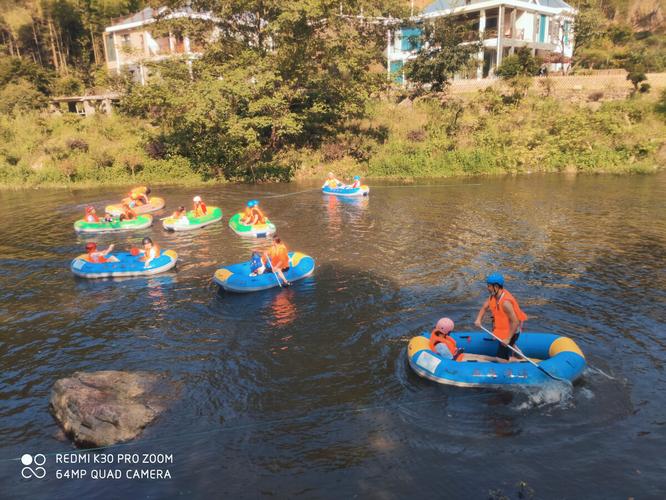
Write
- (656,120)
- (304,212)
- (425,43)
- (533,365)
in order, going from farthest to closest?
1. (425,43)
2. (656,120)
3. (304,212)
4. (533,365)

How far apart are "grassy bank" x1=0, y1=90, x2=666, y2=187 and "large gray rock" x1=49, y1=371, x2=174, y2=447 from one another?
21214 mm

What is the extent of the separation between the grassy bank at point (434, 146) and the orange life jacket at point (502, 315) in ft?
67.2

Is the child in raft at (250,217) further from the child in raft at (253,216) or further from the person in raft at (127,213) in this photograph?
the person in raft at (127,213)

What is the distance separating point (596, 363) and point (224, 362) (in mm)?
6251

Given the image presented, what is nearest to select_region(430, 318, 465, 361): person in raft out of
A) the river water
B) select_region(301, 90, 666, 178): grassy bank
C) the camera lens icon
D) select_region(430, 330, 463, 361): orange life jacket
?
select_region(430, 330, 463, 361): orange life jacket

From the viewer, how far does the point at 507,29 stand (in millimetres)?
39219

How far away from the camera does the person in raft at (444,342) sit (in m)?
8.40

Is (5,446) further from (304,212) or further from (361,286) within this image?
(304,212)

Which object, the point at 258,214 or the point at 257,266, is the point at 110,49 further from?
the point at 257,266

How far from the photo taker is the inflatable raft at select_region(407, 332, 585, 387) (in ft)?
25.6

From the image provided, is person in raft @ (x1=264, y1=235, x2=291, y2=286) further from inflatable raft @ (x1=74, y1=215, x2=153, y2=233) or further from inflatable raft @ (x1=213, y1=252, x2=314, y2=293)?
inflatable raft @ (x1=74, y1=215, x2=153, y2=233)

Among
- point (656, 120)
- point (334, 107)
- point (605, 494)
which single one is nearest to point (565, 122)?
point (656, 120)

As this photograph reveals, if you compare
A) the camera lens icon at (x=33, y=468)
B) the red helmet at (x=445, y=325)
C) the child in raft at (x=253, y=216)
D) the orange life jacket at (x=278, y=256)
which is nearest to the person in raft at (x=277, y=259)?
the orange life jacket at (x=278, y=256)

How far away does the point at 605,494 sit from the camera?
598 centimetres
